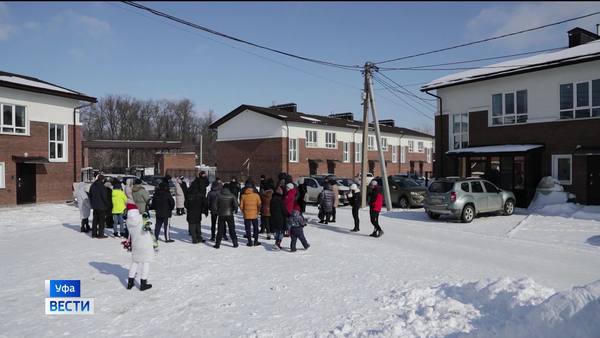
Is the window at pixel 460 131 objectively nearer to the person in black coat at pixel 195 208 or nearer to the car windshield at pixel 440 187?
the car windshield at pixel 440 187

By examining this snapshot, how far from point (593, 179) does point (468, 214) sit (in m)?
7.24

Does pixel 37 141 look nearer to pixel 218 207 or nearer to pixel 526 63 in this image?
pixel 218 207

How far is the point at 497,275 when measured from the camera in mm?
8312

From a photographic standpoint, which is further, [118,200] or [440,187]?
[440,187]

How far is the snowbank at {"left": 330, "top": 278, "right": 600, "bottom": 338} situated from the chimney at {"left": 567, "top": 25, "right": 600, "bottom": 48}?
21.6 m

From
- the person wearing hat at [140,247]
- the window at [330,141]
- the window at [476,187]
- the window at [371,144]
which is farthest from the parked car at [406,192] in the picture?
the window at [371,144]

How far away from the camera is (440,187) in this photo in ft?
51.9

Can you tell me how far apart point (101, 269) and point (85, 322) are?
313 centimetres

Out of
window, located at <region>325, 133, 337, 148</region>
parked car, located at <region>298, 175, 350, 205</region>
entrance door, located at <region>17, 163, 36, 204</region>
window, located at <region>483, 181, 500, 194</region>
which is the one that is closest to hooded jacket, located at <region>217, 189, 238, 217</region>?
window, located at <region>483, 181, 500, 194</region>

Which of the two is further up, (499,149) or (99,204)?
(499,149)

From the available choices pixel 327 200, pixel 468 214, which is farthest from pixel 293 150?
pixel 468 214

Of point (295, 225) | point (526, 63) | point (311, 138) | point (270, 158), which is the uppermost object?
point (526, 63)

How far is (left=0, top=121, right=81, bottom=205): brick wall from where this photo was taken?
68.7ft

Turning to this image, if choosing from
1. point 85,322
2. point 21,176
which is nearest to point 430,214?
point 85,322
